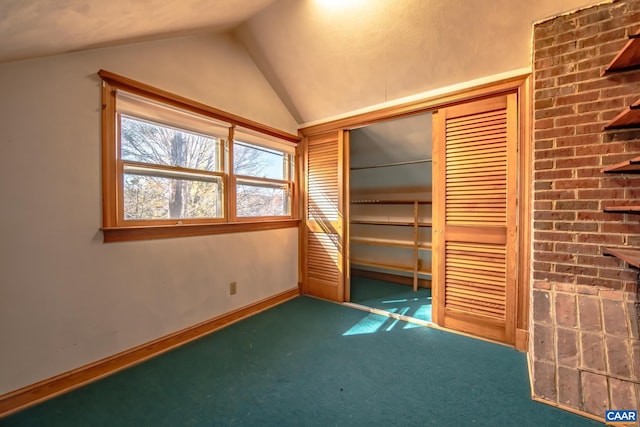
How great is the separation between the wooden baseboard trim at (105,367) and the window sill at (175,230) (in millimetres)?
794

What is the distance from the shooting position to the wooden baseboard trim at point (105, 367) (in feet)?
4.99

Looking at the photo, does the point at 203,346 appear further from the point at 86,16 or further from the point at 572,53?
the point at 572,53

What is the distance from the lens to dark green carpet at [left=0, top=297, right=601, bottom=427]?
145cm

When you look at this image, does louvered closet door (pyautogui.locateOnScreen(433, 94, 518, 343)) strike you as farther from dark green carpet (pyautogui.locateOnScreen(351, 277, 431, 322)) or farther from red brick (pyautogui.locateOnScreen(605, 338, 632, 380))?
red brick (pyautogui.locateOnScreen(605, 338, 632, 380))

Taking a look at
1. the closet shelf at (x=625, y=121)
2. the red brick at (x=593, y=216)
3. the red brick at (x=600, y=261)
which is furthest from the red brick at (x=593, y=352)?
the closet shelf at (x=625, y=121)

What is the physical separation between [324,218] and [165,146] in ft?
5.82

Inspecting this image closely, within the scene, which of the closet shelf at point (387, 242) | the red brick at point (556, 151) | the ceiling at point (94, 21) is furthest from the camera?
the closet shelf at point (387, 242)

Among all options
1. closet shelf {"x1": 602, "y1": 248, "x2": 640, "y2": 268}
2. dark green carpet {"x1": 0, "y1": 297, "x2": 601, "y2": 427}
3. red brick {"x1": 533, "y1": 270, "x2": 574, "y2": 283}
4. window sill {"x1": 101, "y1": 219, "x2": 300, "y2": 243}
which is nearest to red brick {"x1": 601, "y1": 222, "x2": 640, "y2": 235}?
closet shelf {"x1": 602, "y1": 248, "x2": 640, "y2": 268}

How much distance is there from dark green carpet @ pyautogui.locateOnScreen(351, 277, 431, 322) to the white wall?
1873 millimetres

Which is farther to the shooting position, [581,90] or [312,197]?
[312,197]

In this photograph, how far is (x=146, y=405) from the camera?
155cm

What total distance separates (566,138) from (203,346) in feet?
9.70

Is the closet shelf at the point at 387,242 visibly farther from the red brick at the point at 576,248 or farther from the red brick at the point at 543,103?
the red brick at the point at 543,103

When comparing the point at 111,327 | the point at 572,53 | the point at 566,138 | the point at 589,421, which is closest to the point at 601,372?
the point at 589,421
